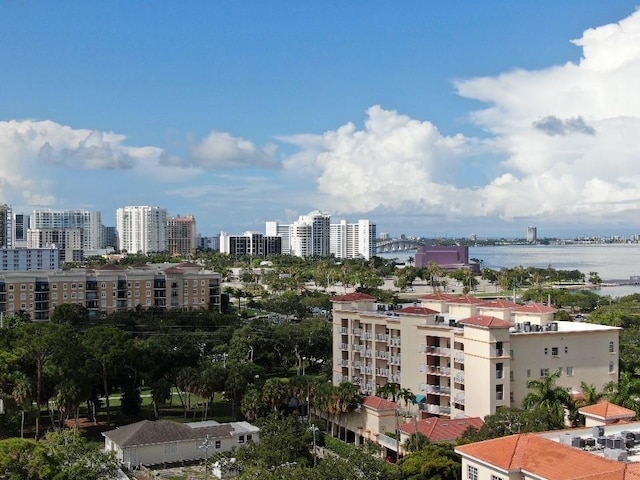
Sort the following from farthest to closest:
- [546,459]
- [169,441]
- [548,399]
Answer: [169,441], [548,399], [546,459]

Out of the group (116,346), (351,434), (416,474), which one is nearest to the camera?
(416,474)

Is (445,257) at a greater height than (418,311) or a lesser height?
lesser

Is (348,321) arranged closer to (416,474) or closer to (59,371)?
(59,371)

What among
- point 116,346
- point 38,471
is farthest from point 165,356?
point 38,471

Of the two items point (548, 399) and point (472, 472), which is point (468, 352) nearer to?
point (548, 399)

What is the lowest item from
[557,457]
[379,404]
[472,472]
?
[379,404]

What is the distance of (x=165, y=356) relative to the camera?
45000mm

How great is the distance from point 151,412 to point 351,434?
1376 cm

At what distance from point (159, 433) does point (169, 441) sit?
0.68 meters

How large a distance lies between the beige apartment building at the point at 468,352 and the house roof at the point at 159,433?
10709 mm

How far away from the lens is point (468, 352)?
3734 cm

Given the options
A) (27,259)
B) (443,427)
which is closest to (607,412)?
(443,427)

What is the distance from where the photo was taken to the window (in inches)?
808

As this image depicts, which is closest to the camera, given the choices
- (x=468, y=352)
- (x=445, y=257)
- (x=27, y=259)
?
(x=468, y=352)
